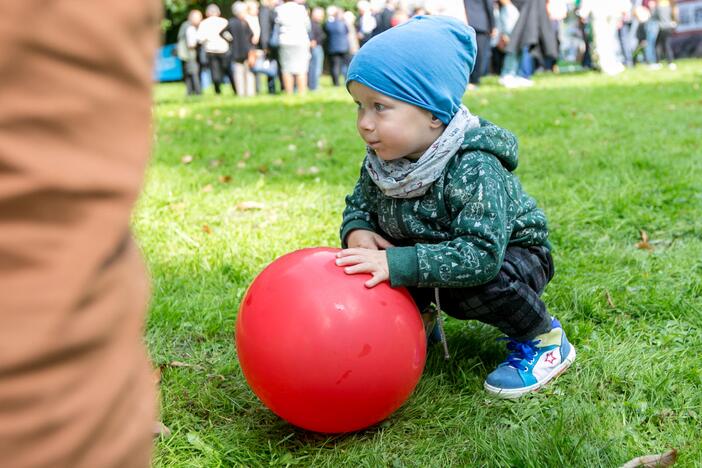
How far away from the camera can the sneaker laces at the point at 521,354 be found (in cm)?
289

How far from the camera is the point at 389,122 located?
269 cm

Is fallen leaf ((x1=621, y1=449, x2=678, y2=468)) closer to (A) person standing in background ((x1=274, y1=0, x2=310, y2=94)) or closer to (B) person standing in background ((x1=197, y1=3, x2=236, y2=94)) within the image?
(A) person standing in background ((x1=274, y1=0, x2=310, y2=94))

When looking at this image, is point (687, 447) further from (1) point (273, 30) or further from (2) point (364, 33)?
(2) point (364, 33)

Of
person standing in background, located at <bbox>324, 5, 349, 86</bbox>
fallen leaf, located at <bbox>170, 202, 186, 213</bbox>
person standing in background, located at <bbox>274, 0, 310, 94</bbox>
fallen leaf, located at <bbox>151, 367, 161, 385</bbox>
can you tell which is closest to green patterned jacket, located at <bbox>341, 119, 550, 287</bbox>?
fallen leaf, located at <bbox>151, 367, 161, 385</bbox>

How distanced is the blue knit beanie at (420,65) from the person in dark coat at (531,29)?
12714 millimetres

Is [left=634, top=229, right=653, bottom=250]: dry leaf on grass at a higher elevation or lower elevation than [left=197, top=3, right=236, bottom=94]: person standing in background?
higher

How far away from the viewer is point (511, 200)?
280 cm

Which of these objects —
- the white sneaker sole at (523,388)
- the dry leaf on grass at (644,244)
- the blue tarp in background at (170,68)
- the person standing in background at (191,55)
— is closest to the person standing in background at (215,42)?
the person standing in background at (191,55)

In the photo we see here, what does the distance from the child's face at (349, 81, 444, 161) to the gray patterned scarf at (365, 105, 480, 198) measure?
0.06m

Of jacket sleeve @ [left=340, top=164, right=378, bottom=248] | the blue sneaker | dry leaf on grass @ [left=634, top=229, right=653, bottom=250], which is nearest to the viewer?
the blue sneaker

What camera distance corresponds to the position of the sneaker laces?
289cm

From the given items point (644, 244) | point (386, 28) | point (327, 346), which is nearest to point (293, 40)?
point (386, 28)

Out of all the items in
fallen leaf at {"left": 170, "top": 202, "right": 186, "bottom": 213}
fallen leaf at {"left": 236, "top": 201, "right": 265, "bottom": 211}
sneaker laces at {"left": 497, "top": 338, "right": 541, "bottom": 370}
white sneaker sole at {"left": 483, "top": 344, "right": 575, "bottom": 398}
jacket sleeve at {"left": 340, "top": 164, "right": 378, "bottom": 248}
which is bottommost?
fallen leaf at {"left": 170, "top": 202, "right": 186, "bottom": 213}

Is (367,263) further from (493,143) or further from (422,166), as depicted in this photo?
(493,143)
